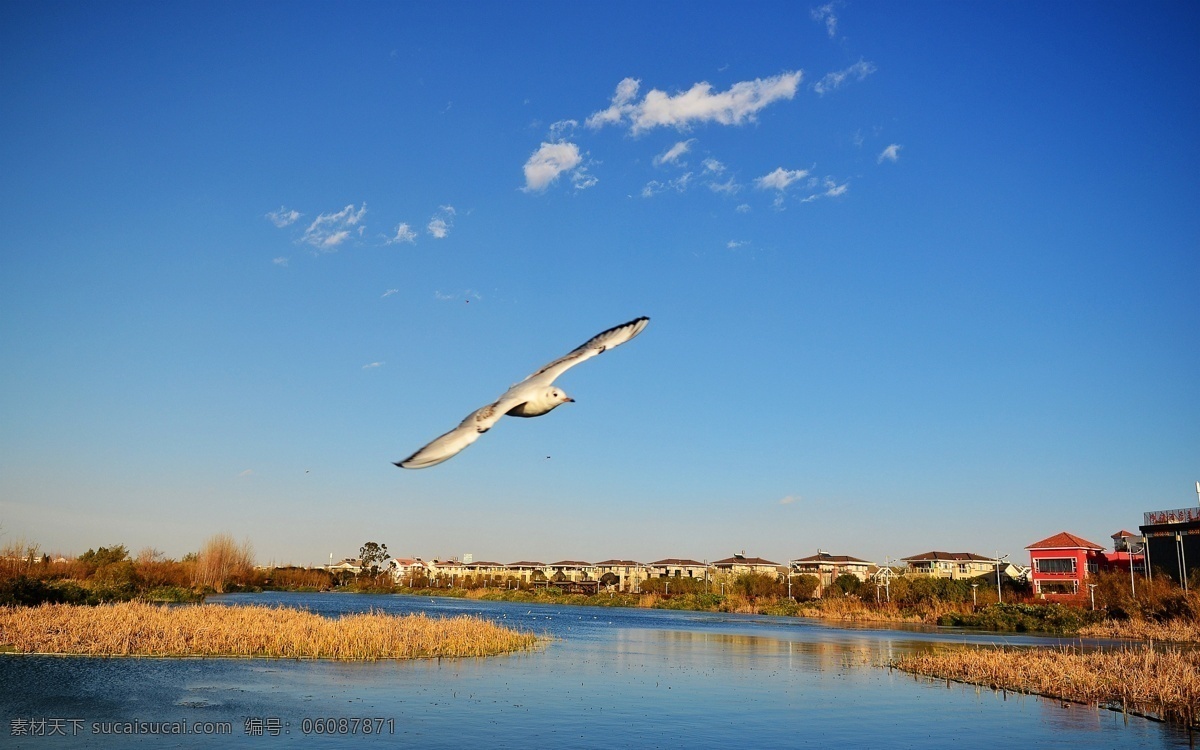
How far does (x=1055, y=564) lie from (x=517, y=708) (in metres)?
80.7

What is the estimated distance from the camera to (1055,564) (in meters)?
86.9

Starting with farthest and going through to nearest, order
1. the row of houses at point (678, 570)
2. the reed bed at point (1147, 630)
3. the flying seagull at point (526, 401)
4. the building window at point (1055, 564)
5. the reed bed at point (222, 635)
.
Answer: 1. the row of houses at point (678, 570)
2. the building window at point (1055, 564)
3. the reed bed at point (1147, 630)
4. the reed bed at point (222, 635)
5. the flying seagull at point (526, 401)

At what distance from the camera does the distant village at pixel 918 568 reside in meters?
69.7

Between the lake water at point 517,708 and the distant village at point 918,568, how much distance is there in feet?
131

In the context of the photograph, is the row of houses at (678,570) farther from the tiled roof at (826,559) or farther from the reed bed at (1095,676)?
the reed bed at (1095,676)

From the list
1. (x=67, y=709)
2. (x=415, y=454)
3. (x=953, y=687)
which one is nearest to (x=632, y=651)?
(x=953, y=687)

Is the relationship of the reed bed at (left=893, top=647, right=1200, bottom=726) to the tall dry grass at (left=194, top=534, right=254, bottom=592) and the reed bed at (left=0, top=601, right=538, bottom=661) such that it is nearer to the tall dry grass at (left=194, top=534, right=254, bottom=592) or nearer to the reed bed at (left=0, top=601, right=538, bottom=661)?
the reed bed at (left=0, top=601, right=538, bottom=661)

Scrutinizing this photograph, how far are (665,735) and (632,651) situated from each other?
72.7 ft

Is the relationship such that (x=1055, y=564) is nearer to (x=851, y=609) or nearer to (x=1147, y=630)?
(x=851, y=609)

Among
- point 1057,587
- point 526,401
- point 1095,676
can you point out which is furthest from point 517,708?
point 1057,587

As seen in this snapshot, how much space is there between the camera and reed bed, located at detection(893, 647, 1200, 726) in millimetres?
24594

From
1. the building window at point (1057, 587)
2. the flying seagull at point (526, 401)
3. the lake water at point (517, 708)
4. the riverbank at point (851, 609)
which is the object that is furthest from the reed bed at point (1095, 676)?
the building window at point (1057, 587)

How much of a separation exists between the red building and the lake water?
201 feet

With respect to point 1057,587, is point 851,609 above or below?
below
